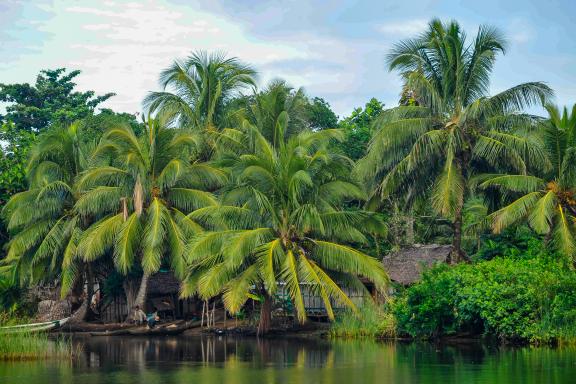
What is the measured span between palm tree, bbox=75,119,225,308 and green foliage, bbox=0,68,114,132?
2020cm

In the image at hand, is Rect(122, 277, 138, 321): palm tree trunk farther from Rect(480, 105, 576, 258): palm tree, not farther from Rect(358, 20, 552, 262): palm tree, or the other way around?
Rect(480, 105, 576, 258): palm tree

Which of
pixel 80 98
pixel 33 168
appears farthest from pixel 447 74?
pixel 80 98

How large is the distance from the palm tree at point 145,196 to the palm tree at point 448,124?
563 cm

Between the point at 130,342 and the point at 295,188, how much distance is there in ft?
22.3

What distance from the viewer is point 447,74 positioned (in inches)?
1032

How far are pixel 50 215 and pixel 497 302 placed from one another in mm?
15075

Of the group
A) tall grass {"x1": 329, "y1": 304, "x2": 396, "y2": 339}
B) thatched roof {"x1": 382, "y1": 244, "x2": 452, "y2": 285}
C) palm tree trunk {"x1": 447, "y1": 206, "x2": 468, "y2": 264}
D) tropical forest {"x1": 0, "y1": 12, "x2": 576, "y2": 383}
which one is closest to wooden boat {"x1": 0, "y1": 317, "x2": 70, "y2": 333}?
tropical forest {"x1": 0, "y1": 12, "x2": 576, "y2": 383}

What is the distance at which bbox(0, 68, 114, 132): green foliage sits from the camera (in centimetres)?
4841

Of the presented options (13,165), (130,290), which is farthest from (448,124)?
(13,165)

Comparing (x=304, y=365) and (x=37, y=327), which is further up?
(x=37, y=327)

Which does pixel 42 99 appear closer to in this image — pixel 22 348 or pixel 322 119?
pixel 322 119

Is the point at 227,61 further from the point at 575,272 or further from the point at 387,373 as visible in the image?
the point at 387,373

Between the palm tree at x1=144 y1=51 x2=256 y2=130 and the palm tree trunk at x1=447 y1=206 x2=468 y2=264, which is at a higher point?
the palm tree at x1=144 y1=51 x2=256 y2=130

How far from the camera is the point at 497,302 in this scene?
21.9 meters
